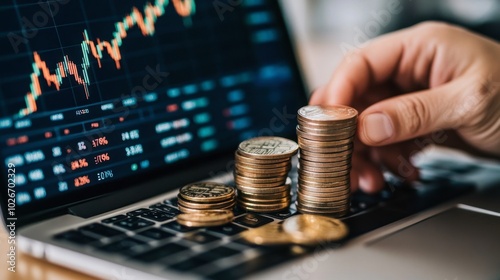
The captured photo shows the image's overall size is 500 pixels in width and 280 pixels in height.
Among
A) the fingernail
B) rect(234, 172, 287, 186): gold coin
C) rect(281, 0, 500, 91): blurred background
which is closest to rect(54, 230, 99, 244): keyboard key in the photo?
rect(234, 172, 287, 186): gold coin

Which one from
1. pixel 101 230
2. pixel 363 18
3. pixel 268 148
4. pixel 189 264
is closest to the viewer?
pixel 189 264

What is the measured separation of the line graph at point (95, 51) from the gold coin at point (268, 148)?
0.70 feet

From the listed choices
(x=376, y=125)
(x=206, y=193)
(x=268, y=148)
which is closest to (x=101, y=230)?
(x=206, y=193)

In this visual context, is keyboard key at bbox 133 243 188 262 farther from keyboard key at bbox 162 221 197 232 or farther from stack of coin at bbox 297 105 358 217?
stack of coin at bbox 297 105 358 217

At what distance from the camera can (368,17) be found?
2.07 meters

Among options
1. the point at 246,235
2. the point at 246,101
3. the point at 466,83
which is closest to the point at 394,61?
the point at 466,83

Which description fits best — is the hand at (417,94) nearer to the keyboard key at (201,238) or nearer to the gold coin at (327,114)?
the gold coin at (327,114)

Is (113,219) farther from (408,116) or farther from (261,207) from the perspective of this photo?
(408,116)

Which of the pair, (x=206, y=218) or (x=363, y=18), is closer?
(x=206, y=218)

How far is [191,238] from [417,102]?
0.36 meters

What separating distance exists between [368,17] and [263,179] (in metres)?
1.36

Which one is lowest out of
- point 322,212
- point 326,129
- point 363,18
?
point 322,212

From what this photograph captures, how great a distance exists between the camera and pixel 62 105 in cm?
83

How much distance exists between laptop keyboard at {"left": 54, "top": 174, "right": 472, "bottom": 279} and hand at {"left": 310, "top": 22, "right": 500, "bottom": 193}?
0.31ft
